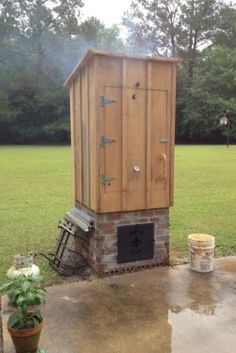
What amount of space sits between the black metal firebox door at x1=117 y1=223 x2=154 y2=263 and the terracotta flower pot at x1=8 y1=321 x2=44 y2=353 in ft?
4.33

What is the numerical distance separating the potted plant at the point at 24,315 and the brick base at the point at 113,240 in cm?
118

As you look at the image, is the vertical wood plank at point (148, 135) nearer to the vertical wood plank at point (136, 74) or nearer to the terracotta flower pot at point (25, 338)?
Result: the vertical wood plank at point (136, 74)

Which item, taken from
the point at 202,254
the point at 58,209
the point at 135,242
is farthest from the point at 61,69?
the point at 202,254

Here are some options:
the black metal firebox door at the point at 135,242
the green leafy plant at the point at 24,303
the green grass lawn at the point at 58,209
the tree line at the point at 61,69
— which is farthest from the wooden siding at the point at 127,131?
the tree line at the point at 61,69

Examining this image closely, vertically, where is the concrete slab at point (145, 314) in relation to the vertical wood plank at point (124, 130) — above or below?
below

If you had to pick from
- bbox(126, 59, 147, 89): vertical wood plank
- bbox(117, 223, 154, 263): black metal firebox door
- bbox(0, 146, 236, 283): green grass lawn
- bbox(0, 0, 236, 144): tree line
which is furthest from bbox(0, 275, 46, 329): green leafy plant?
bbox(0, 0, 236, 144): tree line

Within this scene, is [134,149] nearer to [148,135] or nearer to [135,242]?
[148,135]

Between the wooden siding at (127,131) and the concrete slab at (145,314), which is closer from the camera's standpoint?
the concrete slab at (145,314)

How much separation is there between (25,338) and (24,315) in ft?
0.40

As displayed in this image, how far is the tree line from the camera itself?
2747cm

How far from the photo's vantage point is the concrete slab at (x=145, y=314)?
6.86 feet

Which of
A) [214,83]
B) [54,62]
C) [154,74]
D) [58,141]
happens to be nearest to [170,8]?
[214,83]

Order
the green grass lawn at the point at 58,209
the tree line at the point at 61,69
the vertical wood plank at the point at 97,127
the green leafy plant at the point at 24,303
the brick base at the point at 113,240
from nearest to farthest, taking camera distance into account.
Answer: the green leafy plant at the point at 24,303 < the vertical wood plank at the point at 97,127 < the brick base at the point at 113,240 < the green grass lawn at the point at 58,209 < the tree line at the point at 61,69

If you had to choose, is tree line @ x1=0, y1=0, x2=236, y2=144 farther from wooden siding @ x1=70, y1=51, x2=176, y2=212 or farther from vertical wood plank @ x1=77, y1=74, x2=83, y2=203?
wooden siding @ x1=70, y1=51, x2=176, y2=212
